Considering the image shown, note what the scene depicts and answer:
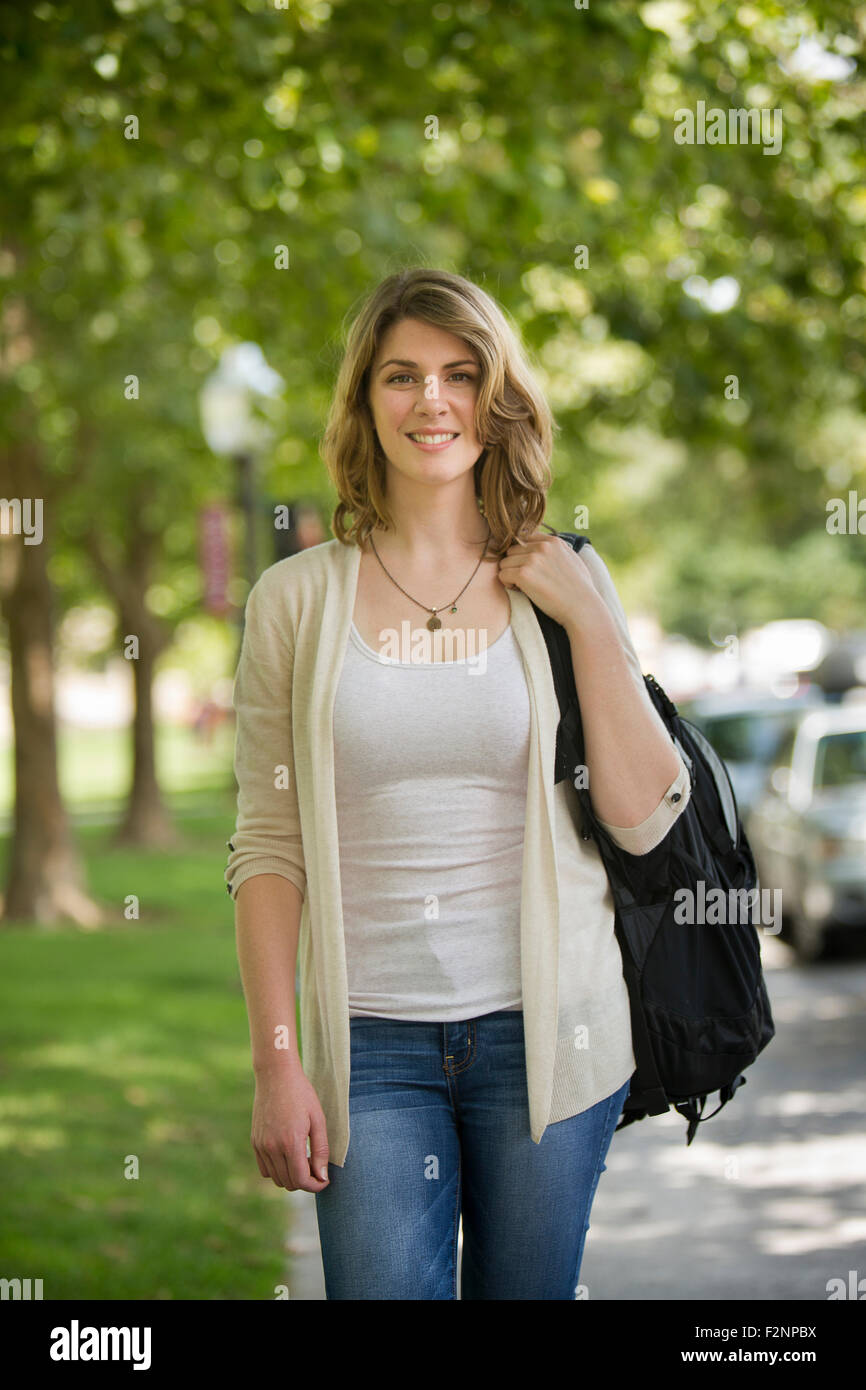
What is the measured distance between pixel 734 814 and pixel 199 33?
4.31 metres

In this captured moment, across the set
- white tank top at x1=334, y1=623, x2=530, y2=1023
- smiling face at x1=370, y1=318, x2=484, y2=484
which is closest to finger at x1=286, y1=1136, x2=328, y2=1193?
white tank top at x1=334, y1=623, x2=530, y2=1023

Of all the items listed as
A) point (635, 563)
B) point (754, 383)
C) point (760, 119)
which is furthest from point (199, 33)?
point (635, 563)

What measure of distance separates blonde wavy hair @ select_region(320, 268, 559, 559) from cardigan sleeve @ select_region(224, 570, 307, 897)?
22 centimetres

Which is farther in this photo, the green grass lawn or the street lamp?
the street lamp

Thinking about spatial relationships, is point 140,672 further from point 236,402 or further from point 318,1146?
point 318,1146

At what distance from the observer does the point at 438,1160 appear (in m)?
2.45

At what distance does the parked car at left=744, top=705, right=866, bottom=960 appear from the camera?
10680 mm

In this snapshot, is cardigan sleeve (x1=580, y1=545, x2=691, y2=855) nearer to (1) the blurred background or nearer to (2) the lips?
(2) the lips

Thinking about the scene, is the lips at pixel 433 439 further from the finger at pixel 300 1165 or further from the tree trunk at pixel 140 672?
the tree trunk at pixel 140 672

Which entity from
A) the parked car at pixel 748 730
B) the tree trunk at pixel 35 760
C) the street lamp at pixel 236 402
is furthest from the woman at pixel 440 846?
the parked car at pixel 748 730

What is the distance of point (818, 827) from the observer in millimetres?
10898

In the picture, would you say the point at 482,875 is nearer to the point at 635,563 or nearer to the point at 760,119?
the point at 760,119

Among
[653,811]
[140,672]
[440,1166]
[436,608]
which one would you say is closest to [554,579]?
[436,608]

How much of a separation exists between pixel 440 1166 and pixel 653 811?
0.64 metres
